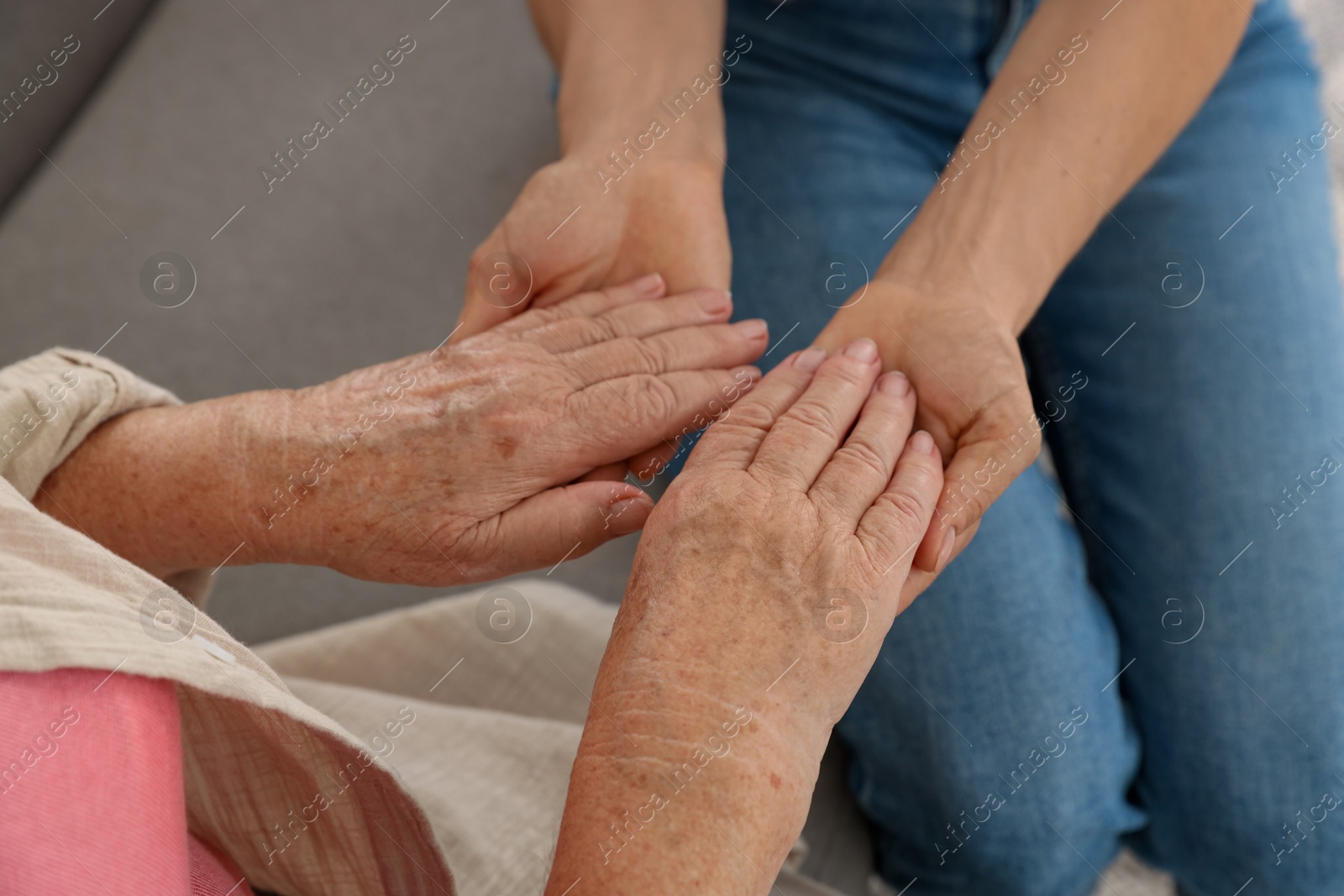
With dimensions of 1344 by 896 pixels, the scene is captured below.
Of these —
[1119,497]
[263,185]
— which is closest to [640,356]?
[1119,497]

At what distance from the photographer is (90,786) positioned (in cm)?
49

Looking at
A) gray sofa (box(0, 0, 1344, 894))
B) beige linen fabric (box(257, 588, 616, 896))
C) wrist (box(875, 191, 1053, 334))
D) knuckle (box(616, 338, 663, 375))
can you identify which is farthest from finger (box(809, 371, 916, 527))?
gray sofa (box(0, 0, 1344, 894))

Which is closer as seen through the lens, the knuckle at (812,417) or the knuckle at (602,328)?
the knuckle at (812,417)

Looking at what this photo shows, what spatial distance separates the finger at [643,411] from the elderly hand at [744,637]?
0.09 m

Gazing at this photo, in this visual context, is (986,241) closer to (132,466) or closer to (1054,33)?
(1054,33)

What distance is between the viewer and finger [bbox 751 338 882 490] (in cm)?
80

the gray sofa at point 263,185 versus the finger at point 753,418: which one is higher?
the gray sofa at point 263,185

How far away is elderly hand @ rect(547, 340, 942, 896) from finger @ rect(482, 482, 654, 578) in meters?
0.10

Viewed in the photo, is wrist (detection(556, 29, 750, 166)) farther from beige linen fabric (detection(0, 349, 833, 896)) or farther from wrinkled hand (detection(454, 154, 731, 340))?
beige linen fabric (detection(0, 349, 833, 896))

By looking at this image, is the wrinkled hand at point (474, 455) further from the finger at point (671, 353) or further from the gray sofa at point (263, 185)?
the gray sofa at point (263, 185)

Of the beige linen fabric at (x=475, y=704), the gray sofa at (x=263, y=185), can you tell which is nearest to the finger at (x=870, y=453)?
the beige linen fabric at (x=475, y=704)

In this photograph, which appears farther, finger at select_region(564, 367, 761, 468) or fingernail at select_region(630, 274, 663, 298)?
fingernail at select_region(630, 274, 663, 298)

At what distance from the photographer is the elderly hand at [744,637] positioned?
60cm

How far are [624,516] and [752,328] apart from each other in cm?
28
